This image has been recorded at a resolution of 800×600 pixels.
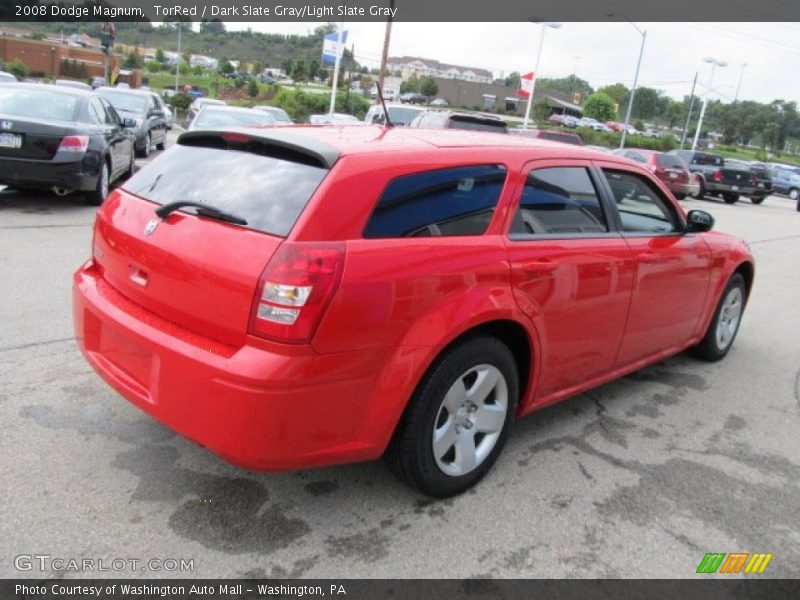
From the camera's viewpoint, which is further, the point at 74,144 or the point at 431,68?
the point at 431,68

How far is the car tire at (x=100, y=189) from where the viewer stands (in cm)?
909

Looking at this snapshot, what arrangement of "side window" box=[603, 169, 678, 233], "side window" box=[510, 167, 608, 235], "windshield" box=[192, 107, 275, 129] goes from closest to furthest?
1. "side window" box=[510, 167, 608, 235]
2. "side window" box=[603, 169, 678, 233]
3. "windshield" box=[192, 107, 275, 129]

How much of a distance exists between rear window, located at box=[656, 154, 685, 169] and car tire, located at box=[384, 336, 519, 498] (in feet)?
67.4

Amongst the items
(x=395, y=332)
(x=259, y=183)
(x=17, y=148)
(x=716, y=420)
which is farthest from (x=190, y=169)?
(x=17, y=148)

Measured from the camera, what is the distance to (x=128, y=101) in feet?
56.3

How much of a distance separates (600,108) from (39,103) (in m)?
104

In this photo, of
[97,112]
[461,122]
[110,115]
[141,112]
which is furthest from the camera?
[141,112]

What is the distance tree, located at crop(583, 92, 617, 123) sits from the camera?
10250 cm

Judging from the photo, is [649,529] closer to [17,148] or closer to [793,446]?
[793,446]

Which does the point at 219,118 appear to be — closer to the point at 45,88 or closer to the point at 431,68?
the point at 45,88

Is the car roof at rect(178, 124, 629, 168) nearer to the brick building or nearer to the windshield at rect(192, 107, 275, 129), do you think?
the windshield at rect(192, 107, 275, 129)

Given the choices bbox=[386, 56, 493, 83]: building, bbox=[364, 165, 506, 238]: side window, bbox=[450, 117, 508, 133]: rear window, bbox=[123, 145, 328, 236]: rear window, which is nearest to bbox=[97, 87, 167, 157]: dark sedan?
bbox=[450, 117, 508, 133]: rear window

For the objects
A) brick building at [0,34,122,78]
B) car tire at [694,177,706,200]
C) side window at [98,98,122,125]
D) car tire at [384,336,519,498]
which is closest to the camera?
car tire at [384,336,519,498]

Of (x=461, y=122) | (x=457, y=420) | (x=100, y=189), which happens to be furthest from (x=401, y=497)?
(x=461, y=122)
